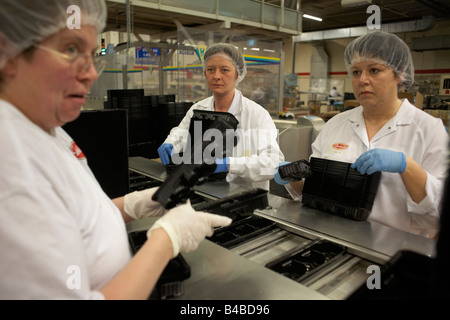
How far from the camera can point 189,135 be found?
Result: 2.13 metres

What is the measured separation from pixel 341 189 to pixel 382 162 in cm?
20

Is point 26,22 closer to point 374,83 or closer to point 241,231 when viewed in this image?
point 241,231

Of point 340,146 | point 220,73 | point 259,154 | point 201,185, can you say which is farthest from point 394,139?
point 220,73

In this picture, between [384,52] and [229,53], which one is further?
[229,53]

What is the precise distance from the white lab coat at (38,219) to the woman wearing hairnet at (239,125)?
1221 mm

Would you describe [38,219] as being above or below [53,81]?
below

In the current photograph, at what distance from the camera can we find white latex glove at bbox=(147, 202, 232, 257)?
772 mm

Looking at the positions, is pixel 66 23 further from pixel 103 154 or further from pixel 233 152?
pixel 233 152

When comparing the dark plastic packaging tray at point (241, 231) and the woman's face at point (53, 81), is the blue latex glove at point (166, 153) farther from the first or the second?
the woman's face at point (53, 81)

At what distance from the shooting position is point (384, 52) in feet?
4.61

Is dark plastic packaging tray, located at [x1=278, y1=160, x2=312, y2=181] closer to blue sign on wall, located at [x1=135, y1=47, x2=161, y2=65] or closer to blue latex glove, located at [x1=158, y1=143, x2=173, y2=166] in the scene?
blue latex glove, located at [x1=158, y1=143, x2=173, y2=166]

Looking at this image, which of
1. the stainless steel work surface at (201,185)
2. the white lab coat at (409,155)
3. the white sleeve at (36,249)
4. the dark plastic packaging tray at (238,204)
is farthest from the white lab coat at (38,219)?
the white lab coat at (409,155)

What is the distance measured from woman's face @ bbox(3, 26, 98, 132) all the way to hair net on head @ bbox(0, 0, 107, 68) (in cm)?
1

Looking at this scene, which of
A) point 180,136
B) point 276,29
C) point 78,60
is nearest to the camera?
point 78,60
